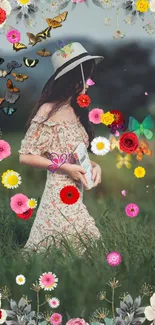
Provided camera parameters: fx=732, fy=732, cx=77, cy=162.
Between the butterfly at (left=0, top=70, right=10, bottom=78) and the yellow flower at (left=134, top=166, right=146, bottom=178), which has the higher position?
the butterfly at (left=0, top=70, right=10, bottom=78)

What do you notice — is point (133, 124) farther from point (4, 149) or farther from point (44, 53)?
point (4, 149)

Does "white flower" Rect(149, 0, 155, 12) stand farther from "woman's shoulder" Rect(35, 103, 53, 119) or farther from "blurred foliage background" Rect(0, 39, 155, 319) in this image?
"woman's shoulder" Rect(35, 103, 53, 119)

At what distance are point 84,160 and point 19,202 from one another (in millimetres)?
474

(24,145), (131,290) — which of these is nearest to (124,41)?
(24,145)

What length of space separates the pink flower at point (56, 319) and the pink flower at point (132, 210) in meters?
0.75

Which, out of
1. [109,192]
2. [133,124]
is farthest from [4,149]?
[133,124]

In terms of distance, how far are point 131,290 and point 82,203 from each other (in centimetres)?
61

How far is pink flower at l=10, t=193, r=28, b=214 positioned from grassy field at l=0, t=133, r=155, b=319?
0.10ft

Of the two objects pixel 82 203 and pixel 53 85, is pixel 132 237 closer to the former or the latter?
pixel 82 203

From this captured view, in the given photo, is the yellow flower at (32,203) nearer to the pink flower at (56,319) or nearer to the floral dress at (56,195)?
the floral dress at (56,195)

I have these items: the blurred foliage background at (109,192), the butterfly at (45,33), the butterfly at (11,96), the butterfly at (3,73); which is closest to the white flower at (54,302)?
A: the blurred foliage background at (109,192)

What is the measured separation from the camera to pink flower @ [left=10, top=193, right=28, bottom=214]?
176 inches

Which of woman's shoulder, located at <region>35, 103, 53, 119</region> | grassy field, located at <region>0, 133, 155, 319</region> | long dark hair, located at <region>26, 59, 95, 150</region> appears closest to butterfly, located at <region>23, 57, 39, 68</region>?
long dark hair, located at <region>26, 59, 95, 150</region>

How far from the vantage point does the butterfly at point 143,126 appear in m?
4.49
